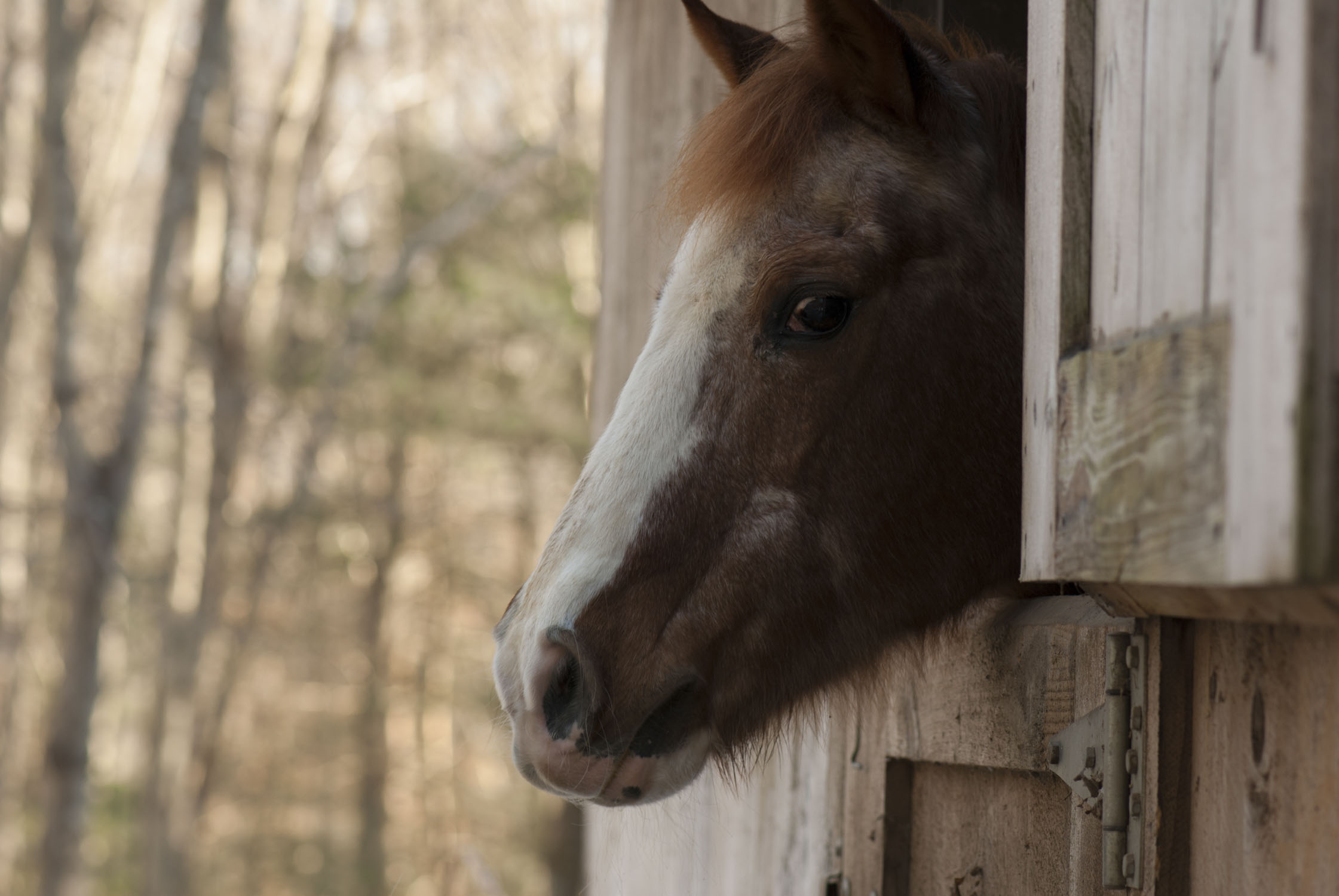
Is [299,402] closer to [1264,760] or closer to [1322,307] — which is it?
[1264,760]

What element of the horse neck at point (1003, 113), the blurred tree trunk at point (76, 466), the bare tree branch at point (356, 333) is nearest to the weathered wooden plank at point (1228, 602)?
the horse neck at point (1003, 113)

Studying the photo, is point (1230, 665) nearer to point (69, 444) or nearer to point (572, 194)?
point (69, 444)

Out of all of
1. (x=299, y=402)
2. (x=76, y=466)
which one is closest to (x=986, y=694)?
(x=76, y=466)

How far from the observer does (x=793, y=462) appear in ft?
5.19

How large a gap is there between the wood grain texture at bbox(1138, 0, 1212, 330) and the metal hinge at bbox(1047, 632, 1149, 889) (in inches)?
18.8

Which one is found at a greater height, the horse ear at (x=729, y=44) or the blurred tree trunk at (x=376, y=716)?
the horse ear at (x=729, y=44)

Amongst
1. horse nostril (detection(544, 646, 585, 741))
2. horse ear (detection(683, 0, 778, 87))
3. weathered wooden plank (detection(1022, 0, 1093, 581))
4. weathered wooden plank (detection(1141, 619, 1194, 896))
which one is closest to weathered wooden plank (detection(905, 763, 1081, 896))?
weathered wooden plank (detection(1141, 619, 1194, 896))

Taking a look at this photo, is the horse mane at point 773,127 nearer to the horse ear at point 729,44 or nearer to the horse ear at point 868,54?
the horse ear at point 868,54

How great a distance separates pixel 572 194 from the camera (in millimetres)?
10938

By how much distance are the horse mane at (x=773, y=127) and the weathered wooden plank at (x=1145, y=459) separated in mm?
546

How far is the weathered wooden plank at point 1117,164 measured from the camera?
1185mm

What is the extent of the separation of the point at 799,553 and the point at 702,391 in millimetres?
249

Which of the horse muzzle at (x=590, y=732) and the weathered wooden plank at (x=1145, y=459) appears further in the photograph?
the horse muzzle at (x=590, y=732)

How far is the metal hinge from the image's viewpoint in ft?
4.60
